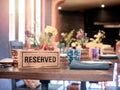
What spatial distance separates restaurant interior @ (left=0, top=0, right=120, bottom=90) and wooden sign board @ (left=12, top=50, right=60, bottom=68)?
0.02 meters

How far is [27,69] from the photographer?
215 centimetres

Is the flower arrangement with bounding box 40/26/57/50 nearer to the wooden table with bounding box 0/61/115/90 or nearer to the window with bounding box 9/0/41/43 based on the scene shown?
the wooden table with bounding box 0/61/115/90

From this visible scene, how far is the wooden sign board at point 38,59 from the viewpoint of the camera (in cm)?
221

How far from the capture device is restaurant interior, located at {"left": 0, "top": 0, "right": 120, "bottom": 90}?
2505mm

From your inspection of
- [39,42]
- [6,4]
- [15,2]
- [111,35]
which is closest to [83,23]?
[111,35]

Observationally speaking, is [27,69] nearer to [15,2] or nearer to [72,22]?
[15,2]

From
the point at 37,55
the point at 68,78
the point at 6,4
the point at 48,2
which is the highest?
the point at 48,2

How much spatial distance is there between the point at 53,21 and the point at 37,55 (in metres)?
7.24

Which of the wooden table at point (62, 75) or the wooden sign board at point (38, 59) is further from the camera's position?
the wooden sign board at point (38, 59)

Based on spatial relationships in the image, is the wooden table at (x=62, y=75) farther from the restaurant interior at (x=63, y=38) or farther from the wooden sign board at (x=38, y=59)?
the wooden sign board at (x=38, y=59)

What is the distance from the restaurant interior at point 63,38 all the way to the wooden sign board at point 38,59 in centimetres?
2

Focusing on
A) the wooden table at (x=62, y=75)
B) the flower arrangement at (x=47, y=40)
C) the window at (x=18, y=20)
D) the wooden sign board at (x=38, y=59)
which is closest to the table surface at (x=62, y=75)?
the wooden table at (x=62, y=75)

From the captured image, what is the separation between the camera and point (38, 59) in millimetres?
2234

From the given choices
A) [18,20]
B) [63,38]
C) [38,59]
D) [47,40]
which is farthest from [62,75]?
[18,20]
